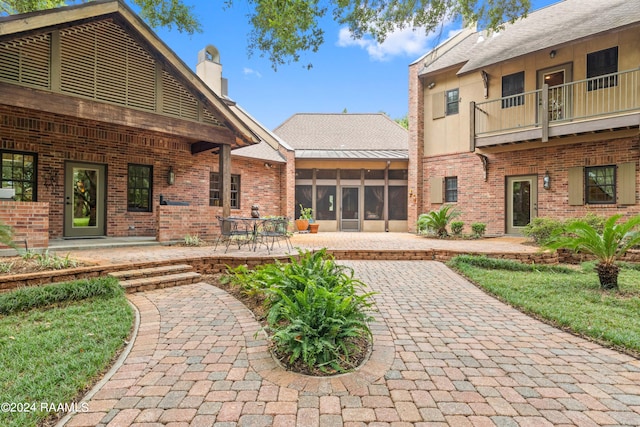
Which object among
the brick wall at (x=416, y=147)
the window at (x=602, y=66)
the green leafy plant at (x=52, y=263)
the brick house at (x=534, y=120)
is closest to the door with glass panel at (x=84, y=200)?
the green leafy plant at (x=52, y=263)

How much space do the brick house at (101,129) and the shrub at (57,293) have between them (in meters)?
2.91

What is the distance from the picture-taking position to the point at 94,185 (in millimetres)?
9094

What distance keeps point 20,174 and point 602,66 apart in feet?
52.6

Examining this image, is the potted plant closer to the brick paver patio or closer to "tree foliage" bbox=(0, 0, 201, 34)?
"tree foliage" bbox=(0, 0, 201, 34)

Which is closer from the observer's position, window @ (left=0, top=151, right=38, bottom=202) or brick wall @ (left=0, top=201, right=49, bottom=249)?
brick wall @ (left=0, top=201, right=49, bottom=249)

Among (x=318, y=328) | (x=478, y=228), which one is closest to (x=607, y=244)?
(x=318, y=328)

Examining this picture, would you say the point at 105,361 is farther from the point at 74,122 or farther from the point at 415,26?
the point at 415,26

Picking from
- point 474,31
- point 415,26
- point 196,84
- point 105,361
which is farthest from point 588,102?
point 105,361

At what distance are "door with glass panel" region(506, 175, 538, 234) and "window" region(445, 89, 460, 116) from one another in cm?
353

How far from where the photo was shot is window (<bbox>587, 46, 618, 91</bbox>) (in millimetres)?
9680

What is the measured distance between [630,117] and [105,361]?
1223 centimetres

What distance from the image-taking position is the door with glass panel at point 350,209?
16.2m

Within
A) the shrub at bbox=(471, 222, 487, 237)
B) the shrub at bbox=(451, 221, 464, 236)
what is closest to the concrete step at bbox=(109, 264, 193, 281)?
the shrub at bbox=(451, 221, 464, 236)

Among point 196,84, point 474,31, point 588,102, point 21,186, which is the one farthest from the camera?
point 474,31
